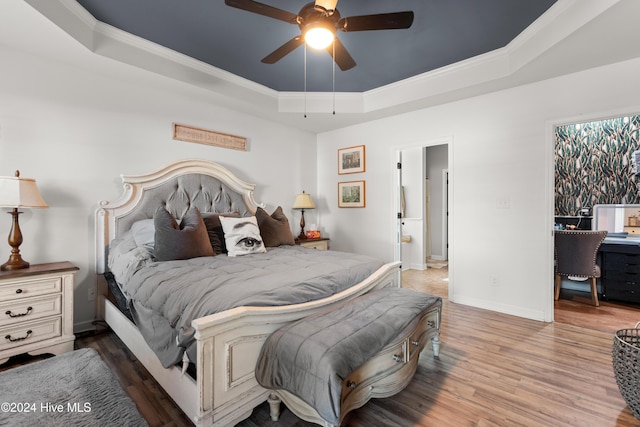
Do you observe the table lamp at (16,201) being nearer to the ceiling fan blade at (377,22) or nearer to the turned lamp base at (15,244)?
the turned lamp base at (15,244)

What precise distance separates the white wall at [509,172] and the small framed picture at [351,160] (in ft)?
1.97

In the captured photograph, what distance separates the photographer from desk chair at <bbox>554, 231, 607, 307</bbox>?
3.39m

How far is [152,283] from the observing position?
6.17 feet

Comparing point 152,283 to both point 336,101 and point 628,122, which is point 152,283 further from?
point 628,122

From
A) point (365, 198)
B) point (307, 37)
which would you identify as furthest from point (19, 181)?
point (365, 198)

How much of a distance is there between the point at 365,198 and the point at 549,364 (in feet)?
Result: 9.35

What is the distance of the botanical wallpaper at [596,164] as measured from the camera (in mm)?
3949

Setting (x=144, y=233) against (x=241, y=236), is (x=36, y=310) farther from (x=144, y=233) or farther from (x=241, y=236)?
(x=241, y=236)

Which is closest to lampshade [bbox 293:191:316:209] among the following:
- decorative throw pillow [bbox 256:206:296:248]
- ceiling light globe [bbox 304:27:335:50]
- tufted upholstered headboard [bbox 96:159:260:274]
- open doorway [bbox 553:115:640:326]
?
tufted upholstered headboard [bbox 96:159:260:274]

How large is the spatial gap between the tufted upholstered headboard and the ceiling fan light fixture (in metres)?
2.02

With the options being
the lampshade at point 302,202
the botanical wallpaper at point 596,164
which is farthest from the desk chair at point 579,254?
the lampshade at point 302,202

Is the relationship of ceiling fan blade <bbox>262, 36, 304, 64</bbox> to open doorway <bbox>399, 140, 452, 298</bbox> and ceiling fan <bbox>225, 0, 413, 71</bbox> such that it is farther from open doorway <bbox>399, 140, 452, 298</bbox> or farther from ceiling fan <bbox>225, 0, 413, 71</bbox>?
open doorway <bbox>399, 140, 452, 298</bbox>

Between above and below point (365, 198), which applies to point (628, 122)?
above

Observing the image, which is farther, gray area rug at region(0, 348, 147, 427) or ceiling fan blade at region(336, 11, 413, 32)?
ceiling fan blade at region(336, 11, 413, 32)
